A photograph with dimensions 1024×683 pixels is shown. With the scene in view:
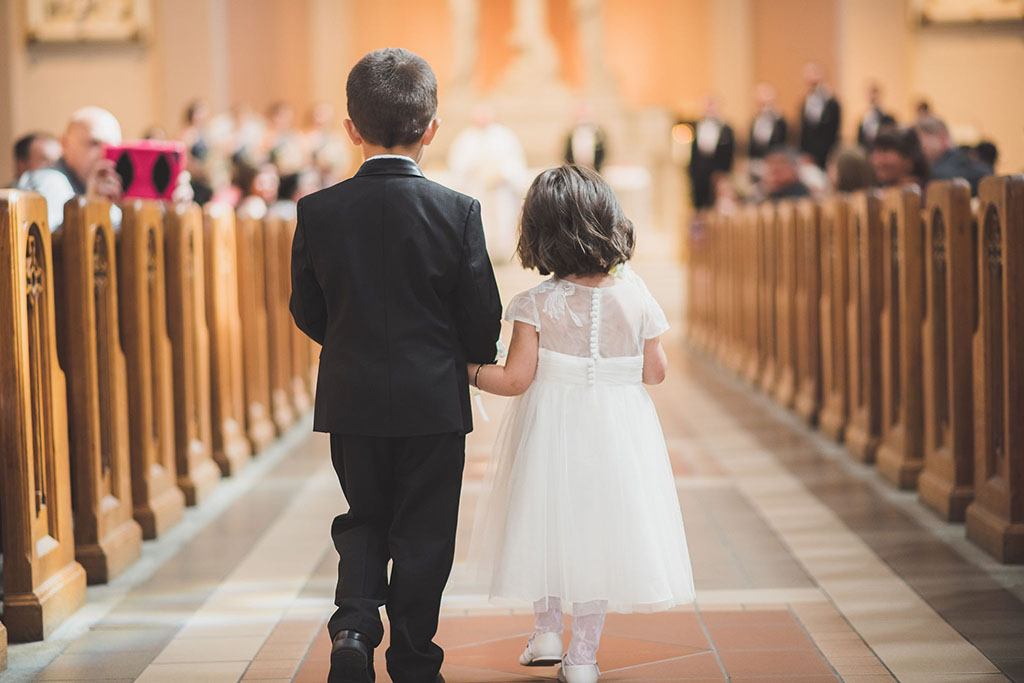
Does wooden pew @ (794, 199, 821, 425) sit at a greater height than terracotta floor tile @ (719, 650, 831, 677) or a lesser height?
greater

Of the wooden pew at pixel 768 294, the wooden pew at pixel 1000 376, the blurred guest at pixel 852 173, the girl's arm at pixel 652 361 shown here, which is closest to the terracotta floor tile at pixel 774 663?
the girl's arm at pixel 652 361

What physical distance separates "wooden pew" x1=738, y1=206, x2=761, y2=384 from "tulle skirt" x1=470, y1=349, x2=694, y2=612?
6.03 metres

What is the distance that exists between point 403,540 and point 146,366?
2.24 metres

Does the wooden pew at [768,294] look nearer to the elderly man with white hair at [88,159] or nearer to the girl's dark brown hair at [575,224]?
the elderly man with white hair at [88,159]

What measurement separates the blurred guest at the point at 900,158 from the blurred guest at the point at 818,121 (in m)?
8.40

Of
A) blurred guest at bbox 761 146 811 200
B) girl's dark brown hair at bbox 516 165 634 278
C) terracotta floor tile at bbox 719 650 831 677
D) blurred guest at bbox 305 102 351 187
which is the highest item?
blurred guest at bbox 305 102 351 187

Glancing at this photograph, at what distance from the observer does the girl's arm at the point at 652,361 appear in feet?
9.99

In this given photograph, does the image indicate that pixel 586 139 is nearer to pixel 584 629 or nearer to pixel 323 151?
pixel 323 151

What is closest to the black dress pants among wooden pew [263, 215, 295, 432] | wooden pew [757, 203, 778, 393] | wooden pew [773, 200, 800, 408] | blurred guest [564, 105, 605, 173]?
wooden pew [263, 215, 295, 432]

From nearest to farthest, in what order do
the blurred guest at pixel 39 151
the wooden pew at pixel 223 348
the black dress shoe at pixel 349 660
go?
1. the black dress shoe at pixel 349 660
2. the blurred guest at pixel 39 151
3. the wooden pew at pixel 223 348

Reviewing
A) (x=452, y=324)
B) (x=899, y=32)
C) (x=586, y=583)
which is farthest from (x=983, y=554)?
(x=899, y=32)

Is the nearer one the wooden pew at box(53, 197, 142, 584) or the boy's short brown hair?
the boy's short brown hair

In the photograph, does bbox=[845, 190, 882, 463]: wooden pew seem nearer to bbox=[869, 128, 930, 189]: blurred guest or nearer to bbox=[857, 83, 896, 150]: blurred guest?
bbox=[869, 128, 930, 189]: blurred guest

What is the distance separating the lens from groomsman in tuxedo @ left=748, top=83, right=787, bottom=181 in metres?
15.1
